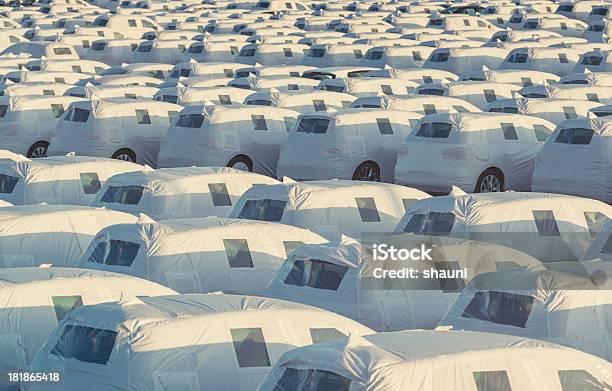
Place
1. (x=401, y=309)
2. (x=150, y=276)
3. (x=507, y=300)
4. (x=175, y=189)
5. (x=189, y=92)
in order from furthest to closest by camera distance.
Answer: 1. (x=189, y=92)
2. (x=175, y=189)
3. (x=150, y=276)
4. (x=401, y=309)
5. (x=507, y=300)

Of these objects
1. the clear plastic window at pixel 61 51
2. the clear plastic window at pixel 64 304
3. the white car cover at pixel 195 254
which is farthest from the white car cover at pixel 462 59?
the clear plastic window at pixel 64 304

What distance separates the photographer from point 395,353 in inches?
541

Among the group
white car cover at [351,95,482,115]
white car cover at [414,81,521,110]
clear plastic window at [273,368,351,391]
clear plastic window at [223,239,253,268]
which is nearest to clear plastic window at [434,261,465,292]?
clear plastic window at [223,239,253,268]

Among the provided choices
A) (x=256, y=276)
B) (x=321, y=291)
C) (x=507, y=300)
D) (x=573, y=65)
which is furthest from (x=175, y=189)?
(x=573, y=65)

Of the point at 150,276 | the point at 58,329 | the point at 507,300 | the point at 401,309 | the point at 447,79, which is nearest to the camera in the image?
the point at 58,329

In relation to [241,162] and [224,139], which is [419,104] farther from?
[224,139]

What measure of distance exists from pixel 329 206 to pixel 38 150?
1495cm

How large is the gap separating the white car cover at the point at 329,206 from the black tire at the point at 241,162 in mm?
9509

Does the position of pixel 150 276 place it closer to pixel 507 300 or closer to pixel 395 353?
pixel 507 300

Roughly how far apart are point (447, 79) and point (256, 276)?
91.7 ft

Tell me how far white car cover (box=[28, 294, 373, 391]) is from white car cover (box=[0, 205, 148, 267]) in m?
7.51

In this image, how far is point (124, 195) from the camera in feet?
91.8

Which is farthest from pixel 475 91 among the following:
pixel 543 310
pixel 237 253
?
pixel 543 310

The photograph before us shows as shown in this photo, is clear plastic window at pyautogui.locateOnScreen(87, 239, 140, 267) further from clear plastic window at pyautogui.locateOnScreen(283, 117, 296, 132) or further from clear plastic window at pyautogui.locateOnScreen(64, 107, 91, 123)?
clear plastic window at pyautogui.locateOnScreen(64, 107, 91, 123)
